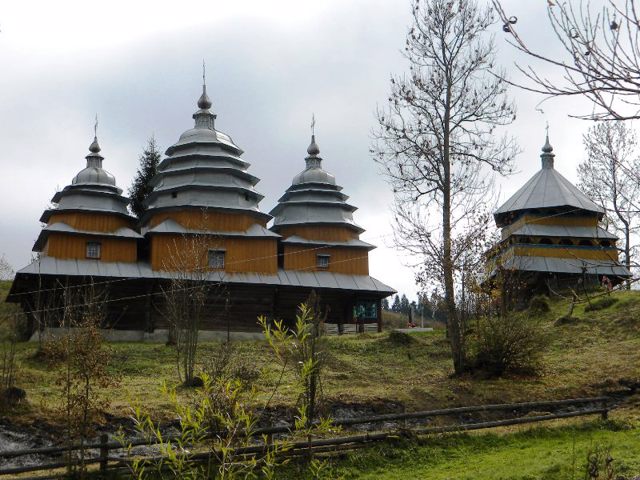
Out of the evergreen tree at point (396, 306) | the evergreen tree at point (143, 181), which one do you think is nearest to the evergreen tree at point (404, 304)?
the evergreen tree at point (396, 306)

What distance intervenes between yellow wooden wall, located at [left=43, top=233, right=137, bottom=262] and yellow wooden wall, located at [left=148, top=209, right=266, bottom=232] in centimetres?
163

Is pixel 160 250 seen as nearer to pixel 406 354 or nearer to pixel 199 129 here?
pixel 199 129

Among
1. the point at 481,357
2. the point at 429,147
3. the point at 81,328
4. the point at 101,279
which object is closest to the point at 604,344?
the point at 481,357

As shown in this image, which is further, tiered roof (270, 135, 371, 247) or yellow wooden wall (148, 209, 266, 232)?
tiered roof (270, 135, 371, 247)

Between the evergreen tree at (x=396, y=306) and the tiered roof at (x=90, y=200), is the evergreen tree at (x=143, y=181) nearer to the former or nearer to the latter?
the tiered roof at (x=90, y=200)

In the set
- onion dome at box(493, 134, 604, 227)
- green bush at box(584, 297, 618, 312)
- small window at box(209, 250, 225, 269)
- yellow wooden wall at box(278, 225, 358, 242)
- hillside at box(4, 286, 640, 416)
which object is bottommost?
hillside at box(4, 286, 640, 416)

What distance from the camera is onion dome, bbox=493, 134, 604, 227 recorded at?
121 feet

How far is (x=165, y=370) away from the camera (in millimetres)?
22141

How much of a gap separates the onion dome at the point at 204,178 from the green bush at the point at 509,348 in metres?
15.2

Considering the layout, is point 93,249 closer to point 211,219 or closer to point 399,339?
point 211,219

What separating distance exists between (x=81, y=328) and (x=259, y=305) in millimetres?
18145

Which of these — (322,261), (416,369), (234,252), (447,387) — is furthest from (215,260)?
(447,387)

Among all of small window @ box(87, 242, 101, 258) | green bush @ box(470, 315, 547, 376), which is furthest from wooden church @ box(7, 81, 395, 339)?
green bush @ box(470, 315, 547, 376)

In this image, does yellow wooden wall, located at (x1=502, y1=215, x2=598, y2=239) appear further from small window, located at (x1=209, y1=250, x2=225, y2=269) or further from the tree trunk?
the tree trunk
